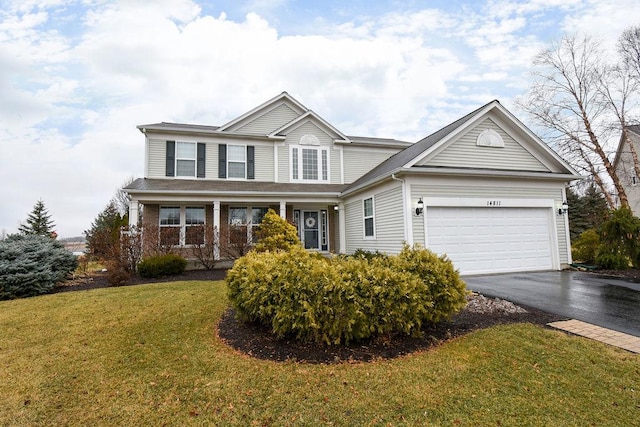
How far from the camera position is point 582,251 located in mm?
11766

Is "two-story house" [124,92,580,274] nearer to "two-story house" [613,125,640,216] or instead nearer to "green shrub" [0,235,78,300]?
"green shrub" [0,235,78,300]

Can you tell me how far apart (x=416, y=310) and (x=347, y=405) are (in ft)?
5.82

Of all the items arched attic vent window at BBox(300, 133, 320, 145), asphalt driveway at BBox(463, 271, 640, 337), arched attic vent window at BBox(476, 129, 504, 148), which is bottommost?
asphalt driveway at BBox(463, 271, 640, 337)

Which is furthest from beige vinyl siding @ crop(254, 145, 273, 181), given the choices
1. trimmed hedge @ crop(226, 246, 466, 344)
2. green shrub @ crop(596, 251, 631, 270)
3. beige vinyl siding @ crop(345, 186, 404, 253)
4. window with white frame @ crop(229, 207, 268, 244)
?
green shrub @ crop(596, 251, 631, 270)

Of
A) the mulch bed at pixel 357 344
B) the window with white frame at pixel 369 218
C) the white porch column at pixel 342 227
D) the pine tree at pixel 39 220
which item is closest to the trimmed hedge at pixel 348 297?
the mulch bed at pixel 357 344

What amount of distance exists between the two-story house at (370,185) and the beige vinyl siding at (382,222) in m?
0.04

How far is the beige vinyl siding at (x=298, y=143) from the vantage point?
49.5 ft

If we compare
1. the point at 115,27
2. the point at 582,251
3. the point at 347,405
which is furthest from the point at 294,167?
the point at 347,405

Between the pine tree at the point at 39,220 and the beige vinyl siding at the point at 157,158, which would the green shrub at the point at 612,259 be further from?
the pine tree at the point at 39,220

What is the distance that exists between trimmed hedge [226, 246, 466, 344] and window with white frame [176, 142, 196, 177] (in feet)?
35.8

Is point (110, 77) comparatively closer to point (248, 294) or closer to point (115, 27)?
point (115, 27)

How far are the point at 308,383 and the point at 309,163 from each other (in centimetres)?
1289

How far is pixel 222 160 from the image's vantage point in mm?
14594

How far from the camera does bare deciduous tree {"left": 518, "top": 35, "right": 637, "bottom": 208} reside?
692 inches
